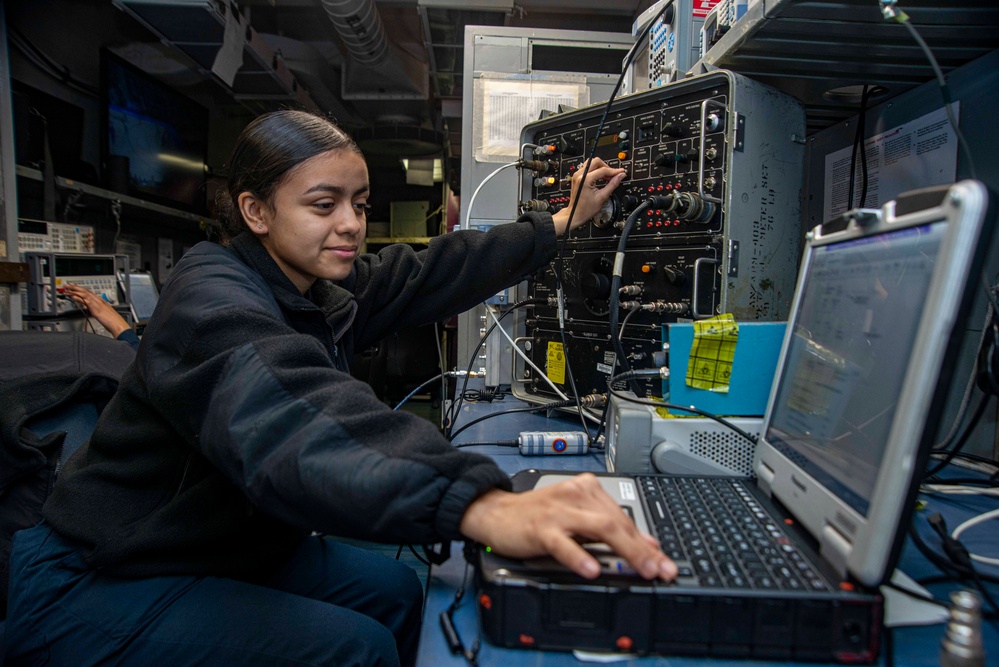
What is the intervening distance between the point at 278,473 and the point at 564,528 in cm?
28

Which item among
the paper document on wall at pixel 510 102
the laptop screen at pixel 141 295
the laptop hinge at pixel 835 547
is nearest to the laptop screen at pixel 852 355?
the laptop hinge at pixel 835 547

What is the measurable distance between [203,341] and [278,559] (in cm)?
50

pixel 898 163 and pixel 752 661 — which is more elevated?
pixel 898 163

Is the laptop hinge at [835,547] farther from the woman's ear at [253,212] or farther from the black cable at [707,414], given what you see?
the woman's ear at [253,212]

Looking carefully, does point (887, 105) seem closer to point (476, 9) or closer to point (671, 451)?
point (671, 451)

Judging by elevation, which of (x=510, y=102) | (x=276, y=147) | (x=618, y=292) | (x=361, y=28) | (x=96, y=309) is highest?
(x=361, y=28)

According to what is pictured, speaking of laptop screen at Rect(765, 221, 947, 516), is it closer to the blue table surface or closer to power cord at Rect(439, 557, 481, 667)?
the blue table surface

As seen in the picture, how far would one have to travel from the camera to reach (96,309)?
2553 mm

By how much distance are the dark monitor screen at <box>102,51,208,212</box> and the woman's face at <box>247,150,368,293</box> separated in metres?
2.50

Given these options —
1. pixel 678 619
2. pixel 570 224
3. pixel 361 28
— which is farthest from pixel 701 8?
pixel 361 28

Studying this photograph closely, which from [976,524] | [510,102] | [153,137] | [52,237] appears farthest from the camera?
[153,137]

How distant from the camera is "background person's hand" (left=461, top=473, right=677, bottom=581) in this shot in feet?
1.63

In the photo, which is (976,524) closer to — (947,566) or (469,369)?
(947,566)

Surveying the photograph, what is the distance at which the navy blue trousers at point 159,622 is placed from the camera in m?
0.80
